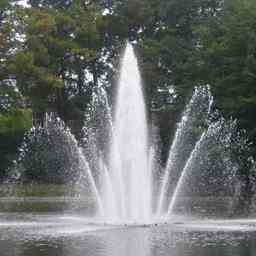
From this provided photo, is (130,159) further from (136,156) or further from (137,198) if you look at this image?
(137,198)

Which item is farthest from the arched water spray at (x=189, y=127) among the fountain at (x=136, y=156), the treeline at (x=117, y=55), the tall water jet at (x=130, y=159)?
the tall water jet at (x=130, y=159)

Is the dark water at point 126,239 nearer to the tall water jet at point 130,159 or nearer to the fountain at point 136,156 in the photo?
the tall water jet at point 130,159

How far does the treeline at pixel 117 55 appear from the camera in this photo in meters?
41.8

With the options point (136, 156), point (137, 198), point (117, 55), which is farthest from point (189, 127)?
point (137, 198)

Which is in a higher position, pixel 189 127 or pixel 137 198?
pixel 189 127

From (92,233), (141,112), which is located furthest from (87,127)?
(92,233)

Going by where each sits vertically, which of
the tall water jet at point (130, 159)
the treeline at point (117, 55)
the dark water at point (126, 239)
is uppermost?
the treeline at point (117, 55)

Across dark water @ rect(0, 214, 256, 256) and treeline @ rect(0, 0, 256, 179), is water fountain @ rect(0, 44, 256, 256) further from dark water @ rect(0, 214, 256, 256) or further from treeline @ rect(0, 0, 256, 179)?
treeline @ rect(0, 0, 256, 179)

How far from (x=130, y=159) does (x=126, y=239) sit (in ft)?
20.7

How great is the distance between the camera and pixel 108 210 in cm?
2331

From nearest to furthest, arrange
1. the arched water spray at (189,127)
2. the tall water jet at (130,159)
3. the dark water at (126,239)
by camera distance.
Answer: the dark water at (126,239)
the tall water jet at (130,159)
the arched water spray at (189,127)

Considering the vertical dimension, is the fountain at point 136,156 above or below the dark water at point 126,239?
above

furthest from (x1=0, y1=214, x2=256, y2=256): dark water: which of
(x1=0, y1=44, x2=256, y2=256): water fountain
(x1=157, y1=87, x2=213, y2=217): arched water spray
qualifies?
(x1=157, y1=87, x2=213, y2=217): arched water spray

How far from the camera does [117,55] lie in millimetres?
52719
